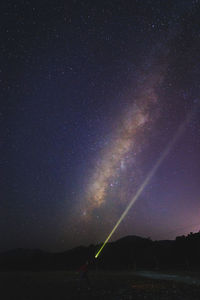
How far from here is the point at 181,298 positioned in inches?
496

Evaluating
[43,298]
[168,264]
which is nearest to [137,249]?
[168,264]

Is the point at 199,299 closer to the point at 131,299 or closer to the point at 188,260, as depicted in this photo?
the point at 131,299

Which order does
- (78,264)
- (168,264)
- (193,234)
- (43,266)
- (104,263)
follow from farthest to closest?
(43,266) < (78,264) < (104,263) < (193,234) < (168,264)

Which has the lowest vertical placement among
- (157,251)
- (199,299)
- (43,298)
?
(199,299)

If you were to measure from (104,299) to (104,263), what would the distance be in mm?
46738

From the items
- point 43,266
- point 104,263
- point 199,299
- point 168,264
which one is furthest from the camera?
point 43,266

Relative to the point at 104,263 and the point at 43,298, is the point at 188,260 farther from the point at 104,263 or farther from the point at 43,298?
the point at 43,298

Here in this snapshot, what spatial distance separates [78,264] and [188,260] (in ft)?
118

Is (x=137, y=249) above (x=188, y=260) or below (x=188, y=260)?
above

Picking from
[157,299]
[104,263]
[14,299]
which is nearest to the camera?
[157,299]

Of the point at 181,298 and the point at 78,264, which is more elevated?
the point at 78,264

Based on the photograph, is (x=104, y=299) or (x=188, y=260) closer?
(x=104, y=299)

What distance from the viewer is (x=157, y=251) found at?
49.5 metres

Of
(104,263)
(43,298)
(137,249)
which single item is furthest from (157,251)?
(43,298)
